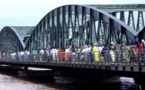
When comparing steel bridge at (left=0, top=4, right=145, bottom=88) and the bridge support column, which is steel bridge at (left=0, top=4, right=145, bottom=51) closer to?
steel bridge at (left=0, top=4, right=145, bottom=88)

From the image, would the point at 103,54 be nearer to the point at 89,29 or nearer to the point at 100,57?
the point at 100,57

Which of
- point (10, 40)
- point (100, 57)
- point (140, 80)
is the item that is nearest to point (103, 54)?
point (100, 57)

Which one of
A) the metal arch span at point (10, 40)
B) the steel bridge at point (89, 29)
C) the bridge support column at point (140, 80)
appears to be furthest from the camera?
the metal arch span at point (10, 40)

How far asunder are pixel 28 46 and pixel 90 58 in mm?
48920

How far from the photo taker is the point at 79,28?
50.0 meters

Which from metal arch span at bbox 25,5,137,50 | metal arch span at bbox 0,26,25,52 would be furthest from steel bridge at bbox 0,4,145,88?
metal arch span at bbox 0,26,25,52

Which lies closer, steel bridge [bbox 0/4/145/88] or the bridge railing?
the bridge railing

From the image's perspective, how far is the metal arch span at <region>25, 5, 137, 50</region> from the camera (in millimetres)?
40031

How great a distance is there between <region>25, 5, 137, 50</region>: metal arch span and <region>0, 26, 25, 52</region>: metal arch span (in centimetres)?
2063

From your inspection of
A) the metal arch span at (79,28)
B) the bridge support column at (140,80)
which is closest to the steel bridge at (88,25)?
the metal arch span at (79,28)

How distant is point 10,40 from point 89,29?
186ft

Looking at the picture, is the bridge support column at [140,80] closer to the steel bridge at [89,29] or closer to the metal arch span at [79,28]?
the steel bridge at [89,29]

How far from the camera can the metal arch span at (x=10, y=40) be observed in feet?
301

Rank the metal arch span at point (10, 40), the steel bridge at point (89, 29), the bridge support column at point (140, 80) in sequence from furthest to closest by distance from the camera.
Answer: the metal arch span at point (10, 40) → the steel bridge at point (89, 29) → the bridge support column at point (140, 80)
